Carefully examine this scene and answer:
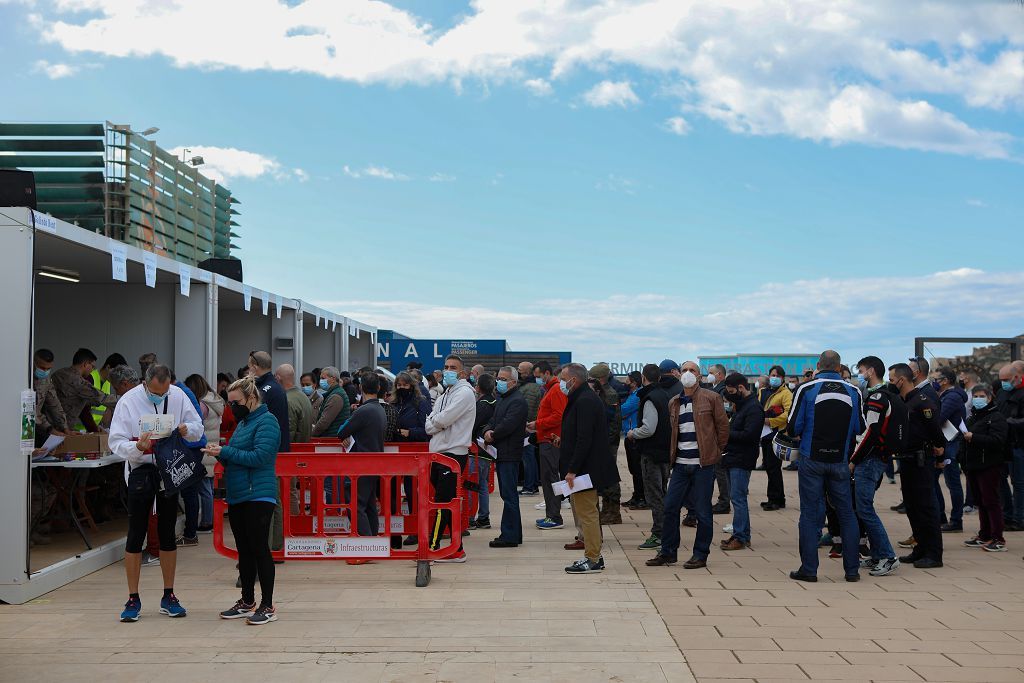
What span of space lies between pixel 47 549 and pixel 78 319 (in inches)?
185

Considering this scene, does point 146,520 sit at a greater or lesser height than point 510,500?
greater

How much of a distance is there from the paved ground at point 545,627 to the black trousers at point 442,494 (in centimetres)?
36

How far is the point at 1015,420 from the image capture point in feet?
33.3

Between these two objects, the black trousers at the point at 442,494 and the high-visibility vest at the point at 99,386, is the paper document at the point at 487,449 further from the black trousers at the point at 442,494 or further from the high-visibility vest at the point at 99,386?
the high-visibility vest at the point at 99,386

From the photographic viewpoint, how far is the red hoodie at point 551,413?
34.5 feet

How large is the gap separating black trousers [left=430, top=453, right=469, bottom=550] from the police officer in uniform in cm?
409

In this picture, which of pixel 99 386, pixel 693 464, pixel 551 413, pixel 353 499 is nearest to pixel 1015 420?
pixel 693 464

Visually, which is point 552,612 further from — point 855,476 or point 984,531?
point 984,531

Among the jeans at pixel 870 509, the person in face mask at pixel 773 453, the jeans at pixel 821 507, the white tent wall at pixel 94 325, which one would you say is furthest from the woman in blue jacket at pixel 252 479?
the person in face mask at pixel 773 453

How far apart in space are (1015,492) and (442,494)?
22.9 feet

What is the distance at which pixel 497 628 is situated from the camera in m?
6.40

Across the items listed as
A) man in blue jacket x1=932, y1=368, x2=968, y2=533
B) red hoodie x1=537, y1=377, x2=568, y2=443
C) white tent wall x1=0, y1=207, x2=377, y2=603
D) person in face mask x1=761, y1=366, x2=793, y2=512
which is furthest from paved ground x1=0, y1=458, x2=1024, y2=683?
person in face mask x1=761, y1=366, x2=793, y2=512

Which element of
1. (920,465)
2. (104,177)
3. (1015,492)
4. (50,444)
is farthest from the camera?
(104,177)

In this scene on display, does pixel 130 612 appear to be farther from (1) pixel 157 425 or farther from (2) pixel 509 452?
(2) pixel 509 452
